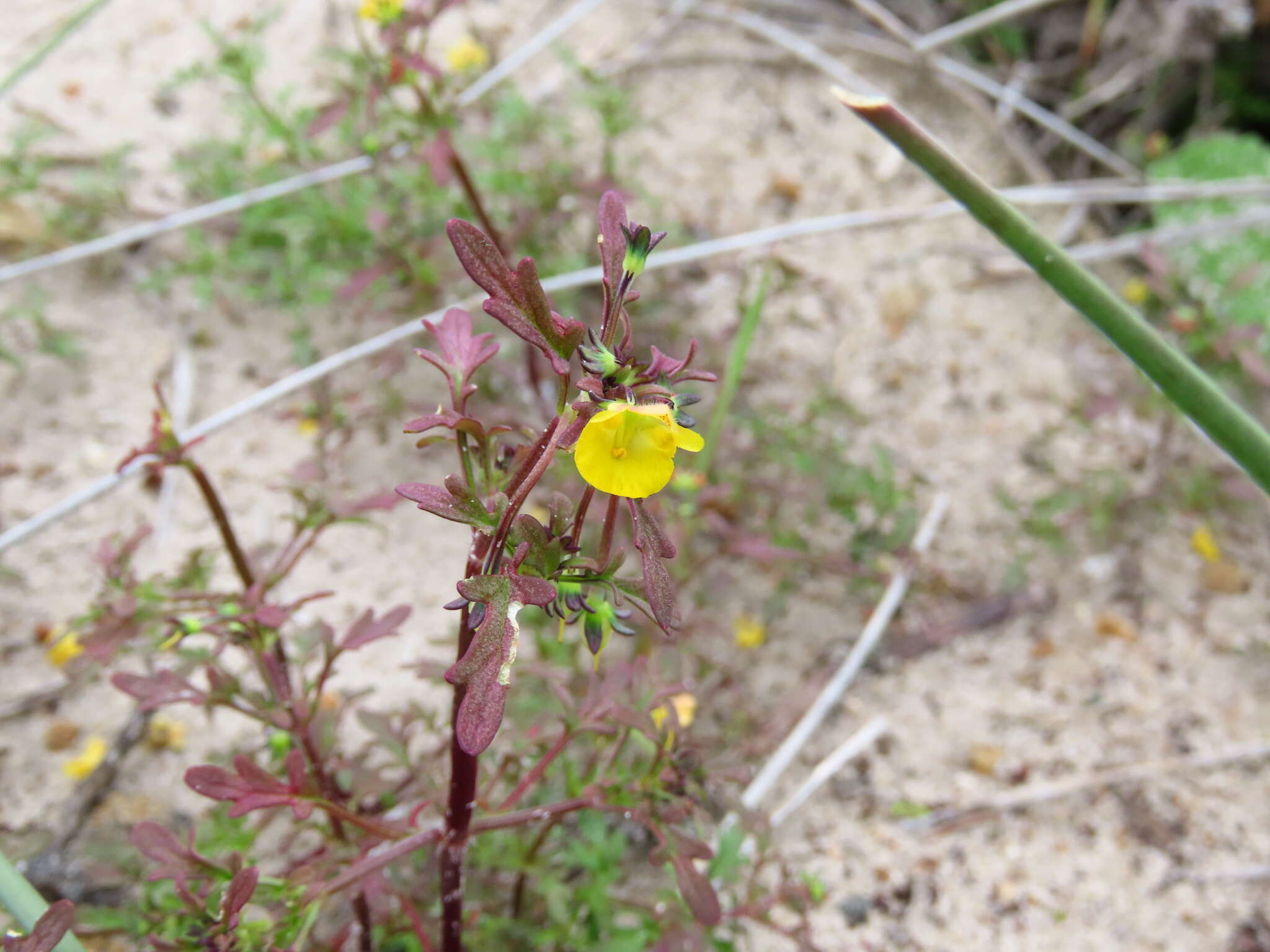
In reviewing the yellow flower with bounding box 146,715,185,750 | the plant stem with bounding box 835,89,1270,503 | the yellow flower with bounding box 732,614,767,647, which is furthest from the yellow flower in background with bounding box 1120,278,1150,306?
the yellow flower with bounding box 146,715,185,750

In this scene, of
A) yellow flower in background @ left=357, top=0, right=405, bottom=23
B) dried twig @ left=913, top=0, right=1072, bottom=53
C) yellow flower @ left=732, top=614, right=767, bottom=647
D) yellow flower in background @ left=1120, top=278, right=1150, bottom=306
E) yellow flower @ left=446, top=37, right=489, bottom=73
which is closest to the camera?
yellow flower in background @ left=357, top=0, right=405, bottom=23

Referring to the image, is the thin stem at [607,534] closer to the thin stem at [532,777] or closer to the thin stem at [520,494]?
the thin stem at [520,494]

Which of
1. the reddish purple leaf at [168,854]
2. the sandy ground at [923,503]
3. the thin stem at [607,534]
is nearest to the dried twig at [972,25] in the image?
the sandy ground at [923,503]

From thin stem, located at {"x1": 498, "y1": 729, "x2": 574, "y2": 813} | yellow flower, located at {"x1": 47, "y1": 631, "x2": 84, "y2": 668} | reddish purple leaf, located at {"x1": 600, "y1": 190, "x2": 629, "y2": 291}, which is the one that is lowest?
thin stem, located at {"x1": 498, "y1": 729, "x2": 574, "y2": 813}

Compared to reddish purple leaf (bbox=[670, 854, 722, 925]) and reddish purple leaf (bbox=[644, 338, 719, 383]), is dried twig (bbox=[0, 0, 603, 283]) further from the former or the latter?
reddish purple leaf (bbox=[670, 854, 722, 925])

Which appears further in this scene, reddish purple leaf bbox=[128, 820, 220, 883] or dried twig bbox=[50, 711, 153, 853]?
dried twig bbox=[50, 711, 153, 853]

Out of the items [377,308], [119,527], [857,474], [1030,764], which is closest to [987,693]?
[1030,764]

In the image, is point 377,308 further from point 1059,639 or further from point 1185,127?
point 1185,127
